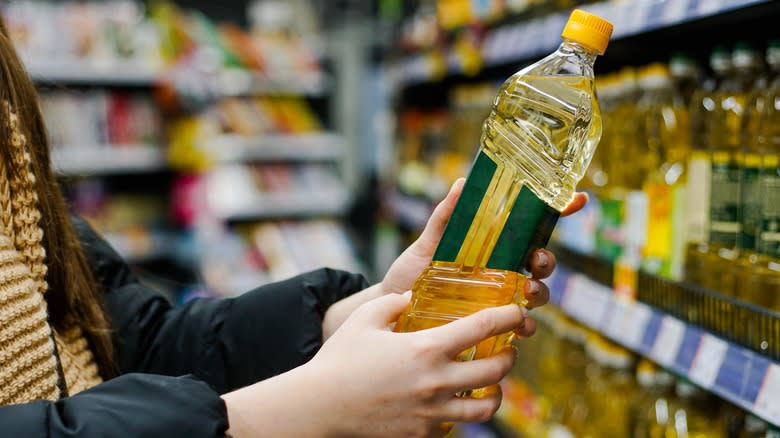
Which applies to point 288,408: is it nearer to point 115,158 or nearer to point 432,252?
point 432,252

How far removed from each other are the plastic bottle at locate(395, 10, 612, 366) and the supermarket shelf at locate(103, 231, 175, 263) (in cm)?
341

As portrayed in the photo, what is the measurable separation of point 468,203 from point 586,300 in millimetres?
978

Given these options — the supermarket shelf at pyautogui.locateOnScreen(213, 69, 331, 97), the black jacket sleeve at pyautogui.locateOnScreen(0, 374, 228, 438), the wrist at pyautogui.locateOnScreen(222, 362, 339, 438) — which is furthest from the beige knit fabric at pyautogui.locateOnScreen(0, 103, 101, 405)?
the supermarket shelf at pyautogui.locateOnScreen(213, 69, 331, 97)

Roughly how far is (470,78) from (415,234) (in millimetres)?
819

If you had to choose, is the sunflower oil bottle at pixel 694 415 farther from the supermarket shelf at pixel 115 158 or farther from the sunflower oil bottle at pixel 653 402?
the supermarket shelf at pixel 115 158

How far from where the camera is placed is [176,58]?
4.25 meters

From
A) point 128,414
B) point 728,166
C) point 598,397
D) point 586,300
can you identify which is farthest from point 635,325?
point 128,414

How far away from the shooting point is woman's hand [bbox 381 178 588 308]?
1.01 metres

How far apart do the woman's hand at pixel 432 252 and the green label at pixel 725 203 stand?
0.43 meters

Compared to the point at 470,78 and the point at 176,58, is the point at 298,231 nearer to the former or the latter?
the point at 176,58

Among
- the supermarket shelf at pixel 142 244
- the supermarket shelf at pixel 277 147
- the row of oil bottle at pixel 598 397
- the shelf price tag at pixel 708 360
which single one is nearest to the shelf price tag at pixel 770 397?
the shelf price tag at pixel 708 360

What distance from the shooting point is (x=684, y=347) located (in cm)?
137

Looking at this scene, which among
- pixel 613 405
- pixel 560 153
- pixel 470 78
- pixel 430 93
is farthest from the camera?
pixel 430 93

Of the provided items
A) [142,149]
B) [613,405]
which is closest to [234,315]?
[613,405]
